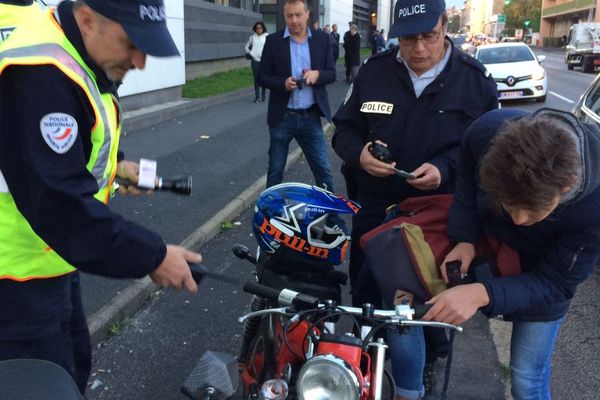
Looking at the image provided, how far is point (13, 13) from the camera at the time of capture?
180cm

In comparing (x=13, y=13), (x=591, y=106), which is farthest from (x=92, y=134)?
(x=591, y=106)

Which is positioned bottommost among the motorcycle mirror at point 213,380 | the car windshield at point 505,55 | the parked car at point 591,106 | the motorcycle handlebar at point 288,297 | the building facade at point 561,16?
the motorcycle mirror at point 213,380

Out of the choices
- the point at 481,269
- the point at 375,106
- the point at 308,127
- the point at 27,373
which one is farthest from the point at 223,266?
the point at 27,373

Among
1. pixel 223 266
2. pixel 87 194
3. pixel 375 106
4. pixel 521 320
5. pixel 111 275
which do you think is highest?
pixel 375 106

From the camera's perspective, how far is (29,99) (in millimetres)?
1516

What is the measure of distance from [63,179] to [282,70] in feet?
14.8

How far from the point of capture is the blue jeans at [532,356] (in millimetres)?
2305

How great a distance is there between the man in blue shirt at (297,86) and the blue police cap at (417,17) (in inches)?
114

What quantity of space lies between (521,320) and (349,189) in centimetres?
131

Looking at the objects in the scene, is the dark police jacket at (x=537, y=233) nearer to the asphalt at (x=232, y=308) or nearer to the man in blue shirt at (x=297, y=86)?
the asphalt at (x=232, y=308)

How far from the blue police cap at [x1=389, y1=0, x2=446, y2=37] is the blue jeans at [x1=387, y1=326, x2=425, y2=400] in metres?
1.35

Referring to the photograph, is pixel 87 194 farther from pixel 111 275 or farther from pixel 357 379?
pixel 357 379

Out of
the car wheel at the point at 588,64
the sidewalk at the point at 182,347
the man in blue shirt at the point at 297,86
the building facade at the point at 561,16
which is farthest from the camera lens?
the building facade at the point at 561,16

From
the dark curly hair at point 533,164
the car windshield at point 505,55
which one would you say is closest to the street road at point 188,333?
the dark curly hair at point 533,164
